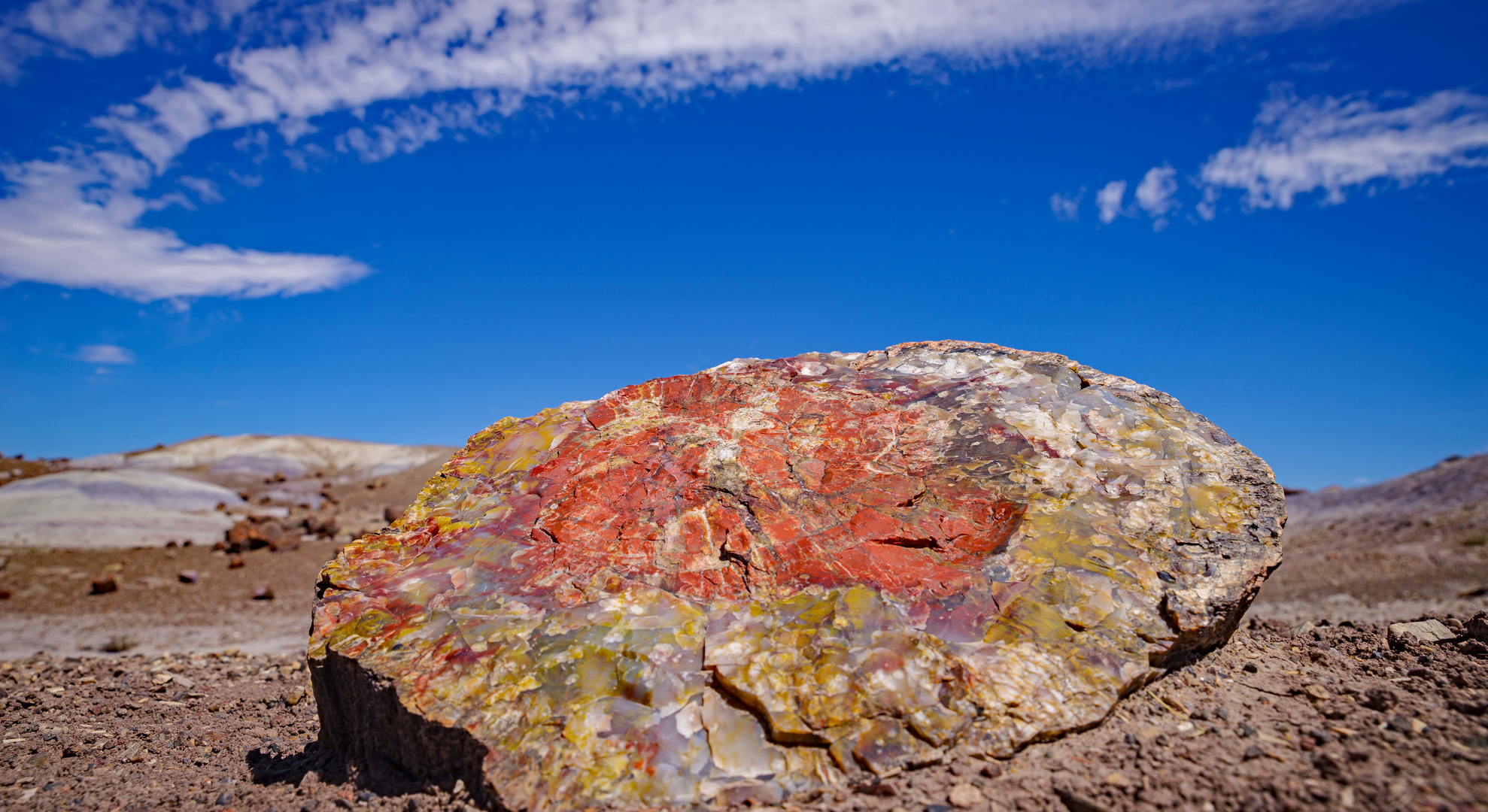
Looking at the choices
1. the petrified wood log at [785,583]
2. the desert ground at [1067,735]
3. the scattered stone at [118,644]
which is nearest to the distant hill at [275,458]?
Answer: the scattered stone at [118,644]

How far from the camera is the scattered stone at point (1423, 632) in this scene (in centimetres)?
488

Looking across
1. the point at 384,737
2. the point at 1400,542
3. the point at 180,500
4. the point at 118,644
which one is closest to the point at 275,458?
the point at 180,500

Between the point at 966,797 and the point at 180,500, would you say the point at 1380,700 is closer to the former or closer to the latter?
the point at 966,797

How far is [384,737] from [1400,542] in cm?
1932

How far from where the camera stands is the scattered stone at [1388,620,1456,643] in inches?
192

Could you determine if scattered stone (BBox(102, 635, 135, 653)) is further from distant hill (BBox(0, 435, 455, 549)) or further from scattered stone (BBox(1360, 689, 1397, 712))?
scattered stone (BBox(1360, 689, 1397, 712))

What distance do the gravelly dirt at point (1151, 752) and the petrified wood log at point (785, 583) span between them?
159mm

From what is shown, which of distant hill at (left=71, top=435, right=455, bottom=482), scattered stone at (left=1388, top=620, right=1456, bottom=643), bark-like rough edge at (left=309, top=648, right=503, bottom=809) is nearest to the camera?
bark-like rough edge at (left=309, top=648, right=503, bottom=809)

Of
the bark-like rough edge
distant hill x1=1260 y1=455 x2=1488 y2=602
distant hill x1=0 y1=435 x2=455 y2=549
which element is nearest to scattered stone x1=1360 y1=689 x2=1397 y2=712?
the bark-like rough edge

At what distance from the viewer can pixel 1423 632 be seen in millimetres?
5004

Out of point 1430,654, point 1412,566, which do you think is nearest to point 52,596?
point 1430,654

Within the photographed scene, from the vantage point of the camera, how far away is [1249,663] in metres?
4.42

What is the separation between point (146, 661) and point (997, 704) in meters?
8.85

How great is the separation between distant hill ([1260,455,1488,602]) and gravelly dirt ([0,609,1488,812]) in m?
5.20
